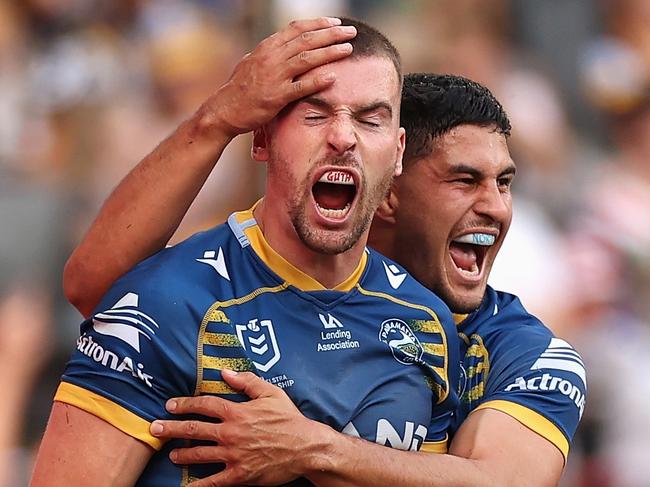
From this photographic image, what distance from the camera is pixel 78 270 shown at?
3.35 meters

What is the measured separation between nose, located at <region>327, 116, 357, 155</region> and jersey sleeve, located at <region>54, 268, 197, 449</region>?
0.51 m

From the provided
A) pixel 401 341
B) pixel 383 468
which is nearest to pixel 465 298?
pixel 401 341

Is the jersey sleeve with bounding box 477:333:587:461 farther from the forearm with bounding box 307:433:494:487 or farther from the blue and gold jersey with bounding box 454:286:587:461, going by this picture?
the forearm with bounding box 307:433:494:487

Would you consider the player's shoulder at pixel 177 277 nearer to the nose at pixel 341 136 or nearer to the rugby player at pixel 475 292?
the nose at pixel 341 136

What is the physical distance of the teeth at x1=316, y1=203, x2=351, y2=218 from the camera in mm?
3238

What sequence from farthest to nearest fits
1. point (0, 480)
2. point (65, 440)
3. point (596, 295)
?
1. point (596, 295)
2. point (0, 480)
3. point (65, 440)

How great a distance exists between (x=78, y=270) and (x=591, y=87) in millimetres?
5264


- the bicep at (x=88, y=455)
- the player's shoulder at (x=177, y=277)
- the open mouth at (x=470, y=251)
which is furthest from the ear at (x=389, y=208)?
the bicep at (x=88, y=455)

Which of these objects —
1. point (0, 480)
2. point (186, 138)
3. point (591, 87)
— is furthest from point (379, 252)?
point (591, 87)

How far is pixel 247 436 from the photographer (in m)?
3.04

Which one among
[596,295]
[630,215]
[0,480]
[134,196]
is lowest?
[0,480]

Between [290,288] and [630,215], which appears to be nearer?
[290,288]

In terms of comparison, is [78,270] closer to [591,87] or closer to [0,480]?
[0,480]

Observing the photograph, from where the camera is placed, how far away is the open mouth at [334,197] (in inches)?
128
